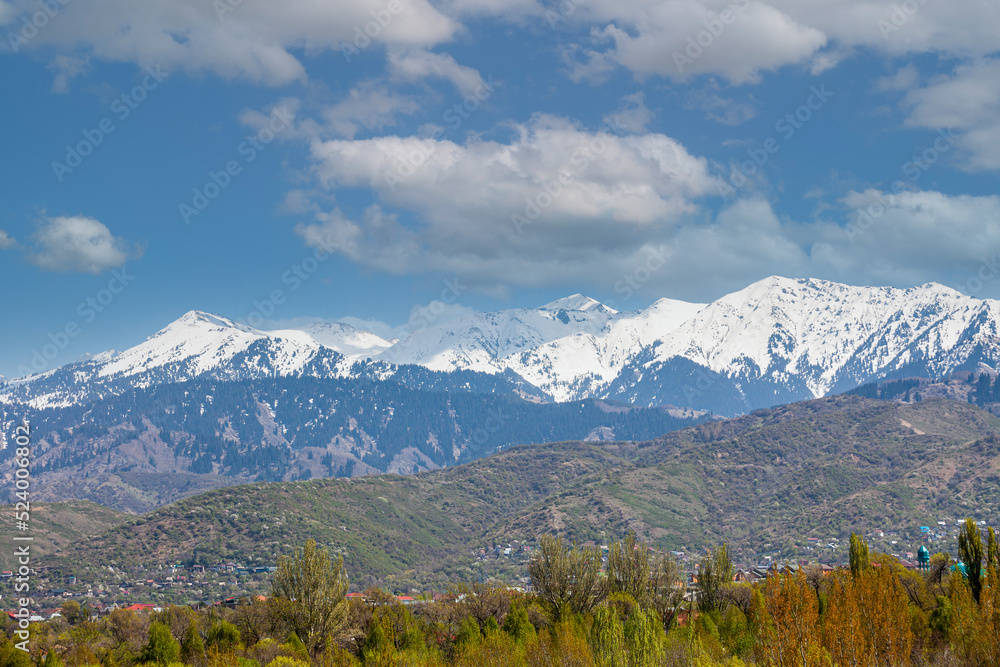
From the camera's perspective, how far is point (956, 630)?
61.8 m

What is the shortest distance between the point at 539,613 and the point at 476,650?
61.6 ft

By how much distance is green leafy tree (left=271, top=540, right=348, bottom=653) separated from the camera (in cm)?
8550

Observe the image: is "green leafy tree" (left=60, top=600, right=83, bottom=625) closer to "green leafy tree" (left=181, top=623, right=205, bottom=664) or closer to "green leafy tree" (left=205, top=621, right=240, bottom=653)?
"green leafy tree" (left=181, top=623, right=205, bottom=664)

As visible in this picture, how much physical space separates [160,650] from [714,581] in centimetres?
7081

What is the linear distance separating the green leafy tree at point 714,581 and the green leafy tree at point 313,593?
161 feet

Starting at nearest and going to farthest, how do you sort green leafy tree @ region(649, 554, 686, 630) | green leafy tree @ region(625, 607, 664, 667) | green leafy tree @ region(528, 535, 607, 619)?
green leafy tree @ region(625, 607, 664, 667) → green leafy tree @ region(649, 554, 686, 630) → green leafy tree @ region(528, 535, 607, 619)

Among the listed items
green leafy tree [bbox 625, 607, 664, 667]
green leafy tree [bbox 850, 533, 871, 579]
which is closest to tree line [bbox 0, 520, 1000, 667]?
green leafy tree [bbox 625, 607, 664, 667]

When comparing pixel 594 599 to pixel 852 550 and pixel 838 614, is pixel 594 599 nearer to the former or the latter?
pixel 852 550

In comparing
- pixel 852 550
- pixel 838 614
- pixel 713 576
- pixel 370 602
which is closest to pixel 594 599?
pixel 713 576

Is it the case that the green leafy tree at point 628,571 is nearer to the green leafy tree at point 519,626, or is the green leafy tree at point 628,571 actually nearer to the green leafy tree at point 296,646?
the green leafy tree at point 519,626

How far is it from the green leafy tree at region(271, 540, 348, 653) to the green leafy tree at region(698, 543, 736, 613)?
1932 inches

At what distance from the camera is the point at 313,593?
85562 mm

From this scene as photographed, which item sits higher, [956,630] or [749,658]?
[956,630]

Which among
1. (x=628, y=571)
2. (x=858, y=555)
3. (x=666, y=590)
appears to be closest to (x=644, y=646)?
(x=666, y=590)
